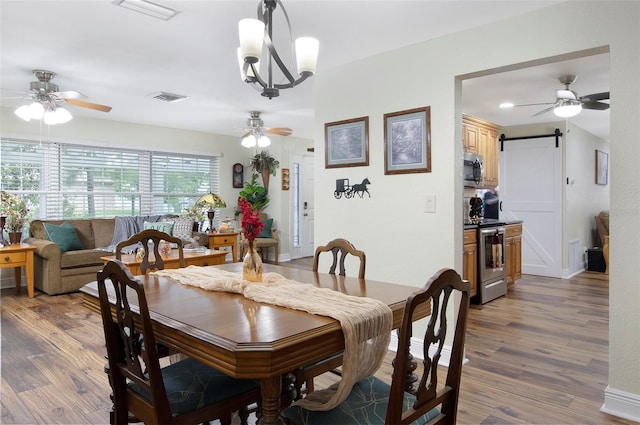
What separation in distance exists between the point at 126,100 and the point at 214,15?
2.81m

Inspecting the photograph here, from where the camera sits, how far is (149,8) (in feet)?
8.43

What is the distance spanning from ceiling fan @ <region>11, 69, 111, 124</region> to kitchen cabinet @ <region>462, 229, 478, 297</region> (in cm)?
380

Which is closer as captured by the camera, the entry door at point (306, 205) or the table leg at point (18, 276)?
the table leg at point (18, 276)

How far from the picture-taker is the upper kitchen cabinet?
502cm

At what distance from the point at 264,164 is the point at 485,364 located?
5435mm

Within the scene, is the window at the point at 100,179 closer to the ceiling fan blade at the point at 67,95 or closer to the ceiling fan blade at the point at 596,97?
the ceiling fan blade at the point at 67,95

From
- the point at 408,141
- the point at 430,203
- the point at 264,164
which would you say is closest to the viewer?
the point at 430,203

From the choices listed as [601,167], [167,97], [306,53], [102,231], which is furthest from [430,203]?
[601,167]

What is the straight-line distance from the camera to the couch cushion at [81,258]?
505 cm

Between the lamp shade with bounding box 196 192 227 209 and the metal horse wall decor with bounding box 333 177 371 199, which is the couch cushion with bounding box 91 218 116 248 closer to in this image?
the lamp shade with bounding box 196 192 227 209

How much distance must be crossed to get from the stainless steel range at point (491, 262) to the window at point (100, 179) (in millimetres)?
4753

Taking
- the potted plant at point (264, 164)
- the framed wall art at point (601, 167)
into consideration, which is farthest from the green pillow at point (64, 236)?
the framed wall art at point (601, 167)

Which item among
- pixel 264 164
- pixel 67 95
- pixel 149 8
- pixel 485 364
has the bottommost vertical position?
pixel 485 364

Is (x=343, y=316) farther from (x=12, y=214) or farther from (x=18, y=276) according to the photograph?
(x=18, y=276)
